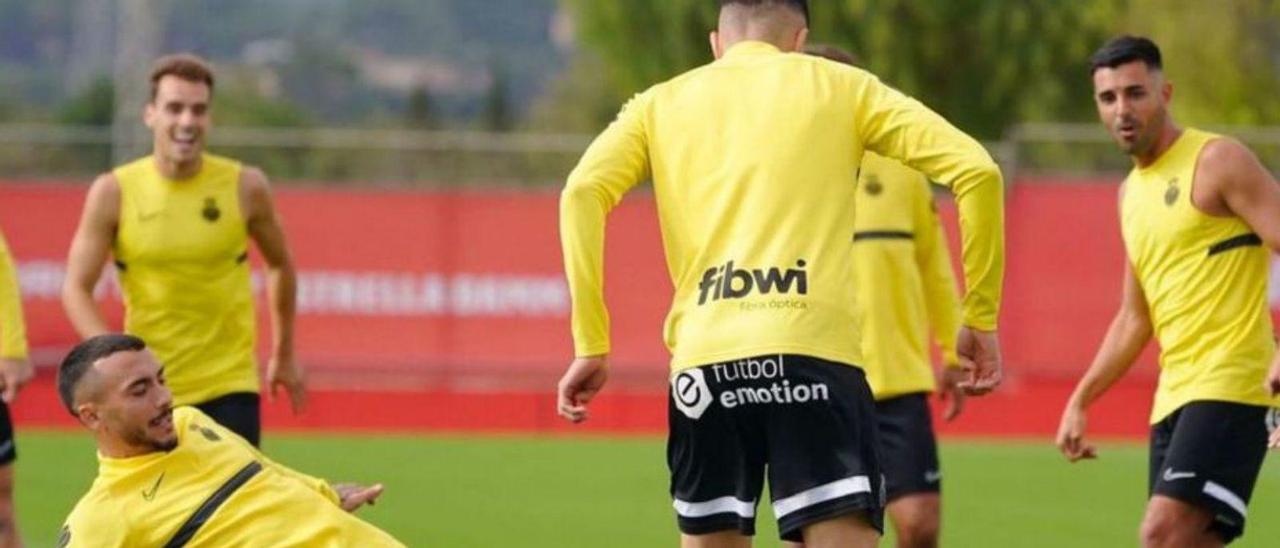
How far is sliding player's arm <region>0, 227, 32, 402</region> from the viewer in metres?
11.4

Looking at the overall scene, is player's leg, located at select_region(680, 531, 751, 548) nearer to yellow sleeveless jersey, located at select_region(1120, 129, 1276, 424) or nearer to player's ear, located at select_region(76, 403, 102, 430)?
player's ear, located at select_region(76, 403, 102, 430)

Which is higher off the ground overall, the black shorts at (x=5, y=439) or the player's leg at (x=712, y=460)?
the player's leg at (x=712, y=460)

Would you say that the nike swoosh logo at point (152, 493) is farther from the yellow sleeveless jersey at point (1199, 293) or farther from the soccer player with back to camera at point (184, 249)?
the yellow sleeveless jersey at point (1199, 293)

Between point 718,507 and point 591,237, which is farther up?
point 591,237

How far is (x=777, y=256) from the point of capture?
737 centimetres

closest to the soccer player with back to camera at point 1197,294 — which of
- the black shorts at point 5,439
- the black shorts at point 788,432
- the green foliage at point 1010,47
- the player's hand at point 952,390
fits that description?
the player's hand at point 952,390

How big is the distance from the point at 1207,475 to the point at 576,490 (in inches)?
357

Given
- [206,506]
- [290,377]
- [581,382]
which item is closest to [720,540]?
[581,382]

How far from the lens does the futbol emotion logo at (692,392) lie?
742cm

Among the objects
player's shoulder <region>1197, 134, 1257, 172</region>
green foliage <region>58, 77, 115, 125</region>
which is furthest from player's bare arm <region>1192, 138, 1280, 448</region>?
green foliage <region>58, 77, 115, 125</region>

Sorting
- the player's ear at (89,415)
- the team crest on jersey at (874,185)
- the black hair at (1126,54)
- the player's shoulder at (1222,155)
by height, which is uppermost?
the black hair at (1126,54)

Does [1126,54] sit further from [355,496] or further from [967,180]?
[355,496]

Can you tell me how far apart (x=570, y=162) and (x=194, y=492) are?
2048 centimetres

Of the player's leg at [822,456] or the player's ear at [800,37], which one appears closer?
the player's leg at [822,456]
